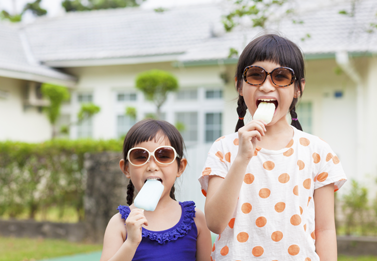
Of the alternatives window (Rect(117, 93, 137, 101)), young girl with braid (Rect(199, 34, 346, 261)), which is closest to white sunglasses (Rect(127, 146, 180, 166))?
young girl with braid (Rect(199, 34, 346, 261))

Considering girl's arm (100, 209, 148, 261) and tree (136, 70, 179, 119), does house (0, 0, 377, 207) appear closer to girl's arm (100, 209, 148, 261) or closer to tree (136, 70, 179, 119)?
tree (136, 70, 179, 119)

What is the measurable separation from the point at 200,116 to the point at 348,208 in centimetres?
531

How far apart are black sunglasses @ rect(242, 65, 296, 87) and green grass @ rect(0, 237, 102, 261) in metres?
4.75

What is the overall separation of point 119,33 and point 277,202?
37.9ft

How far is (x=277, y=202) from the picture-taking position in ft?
5.55

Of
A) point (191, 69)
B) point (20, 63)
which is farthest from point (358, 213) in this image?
point (20, 63)

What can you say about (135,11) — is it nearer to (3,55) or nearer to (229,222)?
(3,55)

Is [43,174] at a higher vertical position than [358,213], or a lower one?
higher

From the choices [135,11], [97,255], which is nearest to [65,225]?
[97,255]

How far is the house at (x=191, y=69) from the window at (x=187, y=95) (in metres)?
0.03

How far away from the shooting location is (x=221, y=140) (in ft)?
6.02

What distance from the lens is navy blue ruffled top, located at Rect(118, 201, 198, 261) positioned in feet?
5.88

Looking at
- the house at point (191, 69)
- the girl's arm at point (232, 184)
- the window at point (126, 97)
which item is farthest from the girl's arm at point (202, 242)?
the window at point (126, 97)

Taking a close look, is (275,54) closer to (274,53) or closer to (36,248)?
(274,53)
